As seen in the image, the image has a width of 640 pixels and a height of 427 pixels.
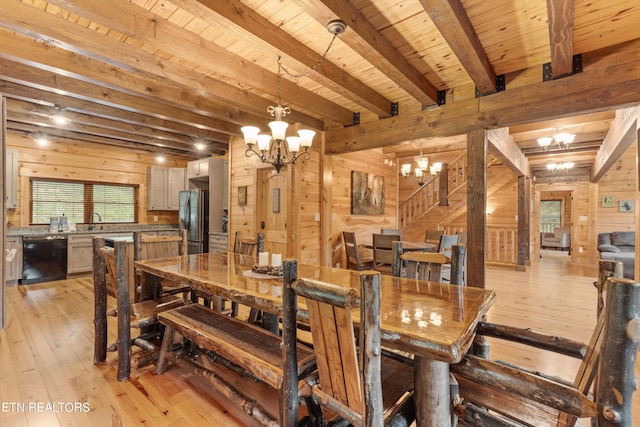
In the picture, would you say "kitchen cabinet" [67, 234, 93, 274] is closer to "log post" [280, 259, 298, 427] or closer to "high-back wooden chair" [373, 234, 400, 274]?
"high-back wooden chair" [373, 234, 400, 274]

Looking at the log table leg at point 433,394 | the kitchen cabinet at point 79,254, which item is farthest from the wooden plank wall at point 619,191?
the kitchen cabinet at point 79,254

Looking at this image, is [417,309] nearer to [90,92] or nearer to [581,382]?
[581,382]

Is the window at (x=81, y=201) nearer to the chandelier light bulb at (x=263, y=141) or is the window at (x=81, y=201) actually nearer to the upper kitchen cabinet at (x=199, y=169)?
the upper kitchen cabinet at (x=199, y=169)

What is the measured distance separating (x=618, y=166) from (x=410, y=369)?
9040 millimetres

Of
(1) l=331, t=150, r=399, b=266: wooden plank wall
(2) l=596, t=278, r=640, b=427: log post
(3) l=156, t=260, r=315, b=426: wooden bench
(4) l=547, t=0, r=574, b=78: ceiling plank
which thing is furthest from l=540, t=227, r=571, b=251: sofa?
(3) l=156, t=260, r=315, b=426: wooden bench

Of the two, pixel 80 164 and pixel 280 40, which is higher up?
pixel 280 40

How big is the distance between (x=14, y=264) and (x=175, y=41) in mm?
5082

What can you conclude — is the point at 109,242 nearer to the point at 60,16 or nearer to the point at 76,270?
the point at 76,270

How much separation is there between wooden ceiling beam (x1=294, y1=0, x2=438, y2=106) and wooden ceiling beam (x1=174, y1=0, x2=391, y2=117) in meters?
0.38

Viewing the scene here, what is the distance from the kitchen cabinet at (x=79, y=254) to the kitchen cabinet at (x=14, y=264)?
0.63m

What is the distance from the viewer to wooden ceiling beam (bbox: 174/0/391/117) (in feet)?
6.46

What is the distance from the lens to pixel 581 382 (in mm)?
1080

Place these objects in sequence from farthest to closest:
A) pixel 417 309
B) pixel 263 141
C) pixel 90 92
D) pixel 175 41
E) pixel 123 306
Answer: pixel 90 92 → pixel 263 141 → pixel 175 41 → pixel 123 306 → pixel 417 309

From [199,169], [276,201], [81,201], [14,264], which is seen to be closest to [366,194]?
[276,201]
